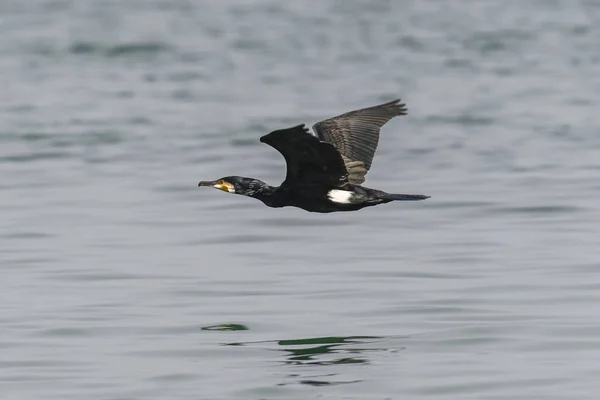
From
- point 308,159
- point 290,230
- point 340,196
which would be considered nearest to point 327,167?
point 308,159

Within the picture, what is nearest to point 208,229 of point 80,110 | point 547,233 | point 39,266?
point 39,266

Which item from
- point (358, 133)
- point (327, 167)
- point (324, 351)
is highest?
point (358, 133)

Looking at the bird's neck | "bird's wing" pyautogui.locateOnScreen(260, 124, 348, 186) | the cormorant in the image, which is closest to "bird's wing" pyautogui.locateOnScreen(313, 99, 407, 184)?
the cormorant

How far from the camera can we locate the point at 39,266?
1272 centimetres

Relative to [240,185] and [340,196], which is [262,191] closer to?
[240,185]

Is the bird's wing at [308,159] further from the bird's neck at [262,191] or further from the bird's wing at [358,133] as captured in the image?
the bird's wing at [358,133]

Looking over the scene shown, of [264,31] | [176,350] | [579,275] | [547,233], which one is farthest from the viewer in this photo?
[264,31]

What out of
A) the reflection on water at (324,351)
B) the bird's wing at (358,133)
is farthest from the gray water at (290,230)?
the bird's wing at (358,133)

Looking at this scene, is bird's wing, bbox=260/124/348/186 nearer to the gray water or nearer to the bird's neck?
the bird's neck

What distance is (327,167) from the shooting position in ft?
34.7

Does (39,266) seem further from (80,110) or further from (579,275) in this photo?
(80,110)

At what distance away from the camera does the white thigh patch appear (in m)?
10.8

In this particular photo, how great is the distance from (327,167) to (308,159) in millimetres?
177

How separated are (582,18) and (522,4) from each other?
3.00 meters
